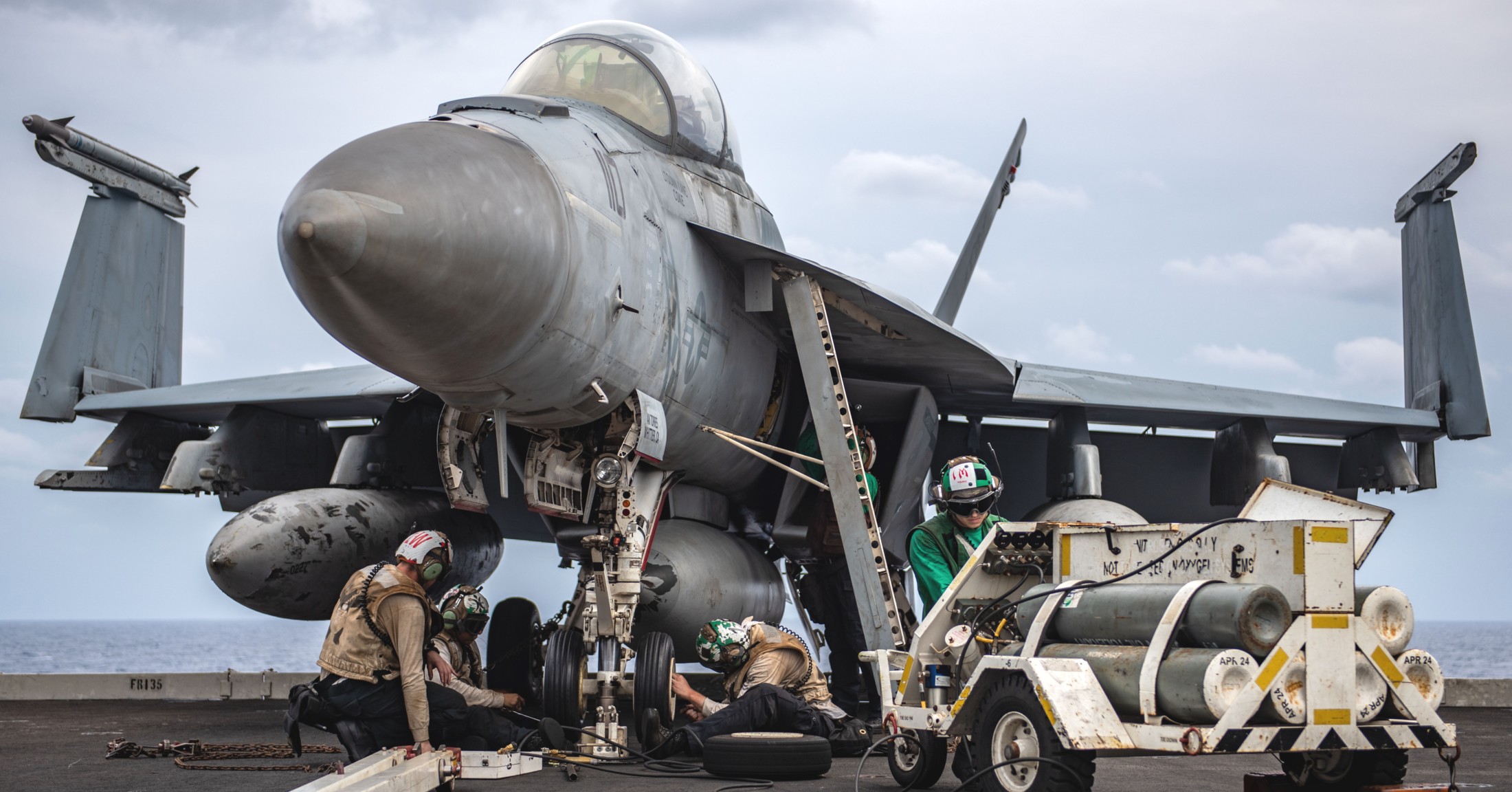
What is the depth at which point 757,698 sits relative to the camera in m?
6.82

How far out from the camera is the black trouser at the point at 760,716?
671 cm

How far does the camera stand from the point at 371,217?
4977mm

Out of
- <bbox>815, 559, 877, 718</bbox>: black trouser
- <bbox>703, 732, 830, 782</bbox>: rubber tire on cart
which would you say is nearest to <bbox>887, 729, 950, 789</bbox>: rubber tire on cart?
<bbox>703, 732, 830, 782</bbox>: rubber tire on cart

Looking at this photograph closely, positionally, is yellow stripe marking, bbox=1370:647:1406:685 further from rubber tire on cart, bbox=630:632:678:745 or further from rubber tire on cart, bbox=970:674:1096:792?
rubber tire on cart, bbox=630:632:678:745

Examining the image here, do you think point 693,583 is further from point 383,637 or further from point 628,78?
point 628,78

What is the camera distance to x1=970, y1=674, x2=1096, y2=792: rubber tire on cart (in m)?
4.41

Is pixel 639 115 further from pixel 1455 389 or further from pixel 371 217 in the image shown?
pixel 1455 389

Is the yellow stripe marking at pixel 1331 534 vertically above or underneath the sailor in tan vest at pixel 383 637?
above

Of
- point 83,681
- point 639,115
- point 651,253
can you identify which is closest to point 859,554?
point 651,253

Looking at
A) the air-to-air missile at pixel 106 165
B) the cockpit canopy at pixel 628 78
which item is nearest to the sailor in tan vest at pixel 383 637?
the cockpit canopy at pixel 628 78

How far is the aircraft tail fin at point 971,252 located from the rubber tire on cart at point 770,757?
9.05 meters

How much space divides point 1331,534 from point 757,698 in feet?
10.8

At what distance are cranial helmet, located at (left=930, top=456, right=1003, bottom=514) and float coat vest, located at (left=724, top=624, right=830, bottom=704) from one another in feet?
4.44

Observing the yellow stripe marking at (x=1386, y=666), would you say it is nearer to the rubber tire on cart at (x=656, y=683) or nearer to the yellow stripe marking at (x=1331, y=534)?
the yellow stripe marking at (x=1331, y=534)
